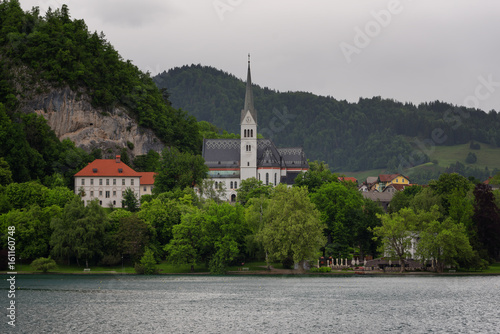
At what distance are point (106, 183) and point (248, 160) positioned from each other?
130 feet

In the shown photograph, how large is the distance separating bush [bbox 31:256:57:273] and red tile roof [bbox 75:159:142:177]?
46.0m

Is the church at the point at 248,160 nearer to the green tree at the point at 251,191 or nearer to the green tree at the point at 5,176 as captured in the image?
the green tree at the point at 251,191

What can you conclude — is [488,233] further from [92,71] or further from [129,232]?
[92,71]

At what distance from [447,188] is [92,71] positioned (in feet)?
314

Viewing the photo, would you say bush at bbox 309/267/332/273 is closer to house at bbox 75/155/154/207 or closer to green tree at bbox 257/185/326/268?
green tree at bbox 257/185/326/268

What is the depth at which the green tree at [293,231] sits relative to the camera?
333 feet

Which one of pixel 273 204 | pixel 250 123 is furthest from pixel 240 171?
pixel 273 204

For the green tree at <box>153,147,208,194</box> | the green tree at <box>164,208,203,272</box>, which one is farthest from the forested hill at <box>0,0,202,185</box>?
the green tree at <box>164,208,203,272</box>

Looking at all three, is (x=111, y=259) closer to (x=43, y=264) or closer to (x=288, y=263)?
(x=43, y=264)

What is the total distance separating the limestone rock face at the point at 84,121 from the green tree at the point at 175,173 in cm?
2851

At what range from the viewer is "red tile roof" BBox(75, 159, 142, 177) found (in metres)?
Answer: 151

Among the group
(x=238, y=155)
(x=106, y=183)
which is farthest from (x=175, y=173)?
(x=238, y=155)

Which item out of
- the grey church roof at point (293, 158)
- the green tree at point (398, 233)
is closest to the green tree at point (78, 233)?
the green tree at point (398, 233)

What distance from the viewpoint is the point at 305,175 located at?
14788cm
